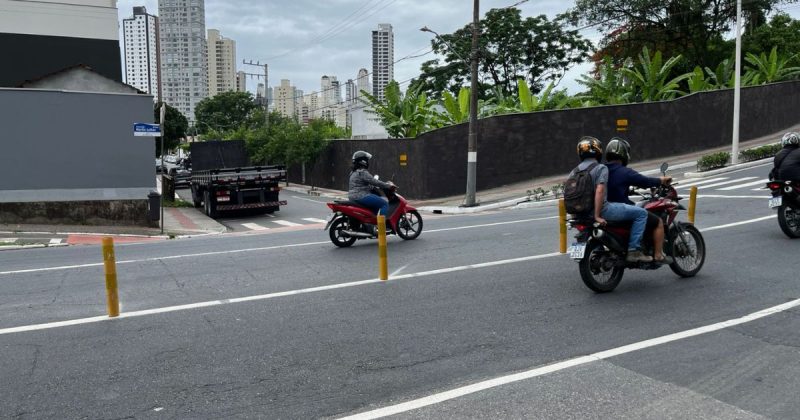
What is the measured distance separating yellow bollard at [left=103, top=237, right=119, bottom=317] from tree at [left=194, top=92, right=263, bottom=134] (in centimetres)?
8282

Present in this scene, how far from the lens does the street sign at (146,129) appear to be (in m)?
17.1

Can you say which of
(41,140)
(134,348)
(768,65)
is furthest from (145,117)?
(768,65)

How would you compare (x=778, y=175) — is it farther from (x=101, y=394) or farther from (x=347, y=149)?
(x=347, y=149)

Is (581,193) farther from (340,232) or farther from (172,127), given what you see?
(172,127)

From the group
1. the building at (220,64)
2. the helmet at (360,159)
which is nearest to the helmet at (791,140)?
the helmet at (360,159)

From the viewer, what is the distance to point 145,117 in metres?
18.7

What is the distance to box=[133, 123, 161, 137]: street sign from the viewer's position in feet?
56.1

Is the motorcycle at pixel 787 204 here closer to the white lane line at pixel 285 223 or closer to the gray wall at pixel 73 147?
the white lane line at pixel 285 223

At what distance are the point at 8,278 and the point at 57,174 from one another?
8.96 meters

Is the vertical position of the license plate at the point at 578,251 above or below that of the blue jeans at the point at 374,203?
below

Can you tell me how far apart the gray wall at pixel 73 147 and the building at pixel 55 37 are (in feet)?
33.8

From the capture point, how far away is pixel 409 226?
12.9 metres

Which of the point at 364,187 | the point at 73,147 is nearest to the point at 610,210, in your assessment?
the point at 364,187

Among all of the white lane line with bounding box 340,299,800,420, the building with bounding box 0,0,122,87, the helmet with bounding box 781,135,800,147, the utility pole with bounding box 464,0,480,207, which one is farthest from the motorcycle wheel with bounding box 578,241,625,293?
the building with bounding box 0,0,122,87
